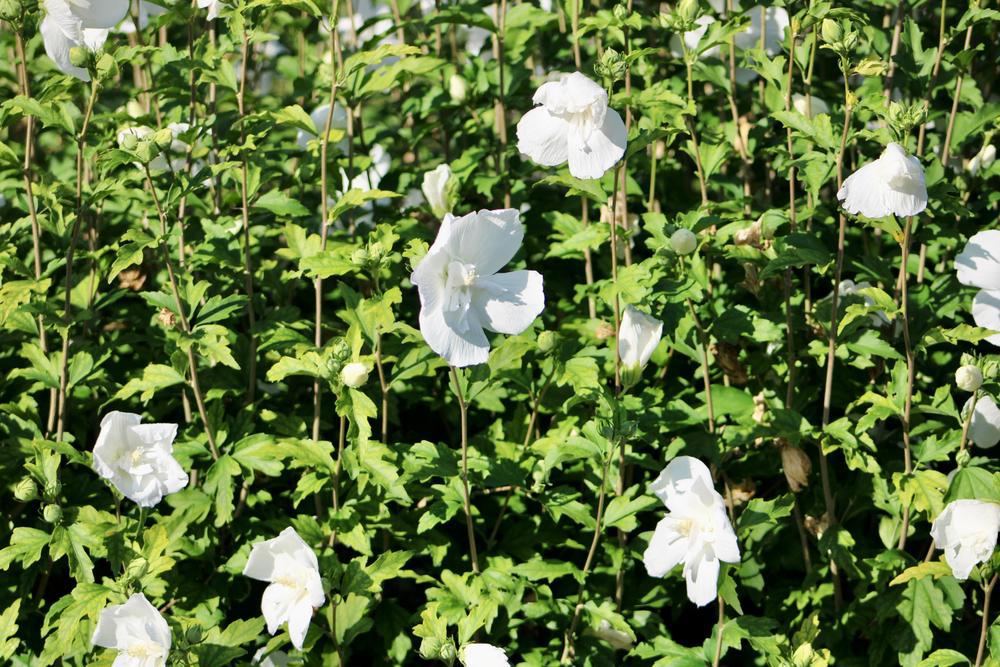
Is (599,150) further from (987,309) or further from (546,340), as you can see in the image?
(987,309)

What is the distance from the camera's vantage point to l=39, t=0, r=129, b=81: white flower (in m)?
2.36

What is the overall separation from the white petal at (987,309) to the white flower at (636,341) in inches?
26.6

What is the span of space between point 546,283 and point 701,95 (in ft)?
2.38

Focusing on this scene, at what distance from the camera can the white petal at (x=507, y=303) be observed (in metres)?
1.96

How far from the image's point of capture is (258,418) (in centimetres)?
265

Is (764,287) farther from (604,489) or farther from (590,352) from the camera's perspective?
(604,489)

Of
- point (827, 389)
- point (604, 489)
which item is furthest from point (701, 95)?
point (604, 489)

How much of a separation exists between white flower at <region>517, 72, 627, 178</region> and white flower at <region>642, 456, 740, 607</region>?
0.61 metres

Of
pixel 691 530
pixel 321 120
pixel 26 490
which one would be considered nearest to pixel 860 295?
pixel 691 530

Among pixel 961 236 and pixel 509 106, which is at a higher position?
pixel 509 106

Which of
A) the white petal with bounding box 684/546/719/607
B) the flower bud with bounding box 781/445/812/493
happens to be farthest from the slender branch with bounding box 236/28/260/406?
the flower bud with bounding box 781/445/812/493

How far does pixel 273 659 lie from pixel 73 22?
4.76 ft

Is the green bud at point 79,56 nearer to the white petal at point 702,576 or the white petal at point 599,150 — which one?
the white petal at point 599,150

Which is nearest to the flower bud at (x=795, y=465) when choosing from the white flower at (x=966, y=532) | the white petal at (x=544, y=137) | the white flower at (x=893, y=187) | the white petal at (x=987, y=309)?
the white flower at (x=966, y=532)
